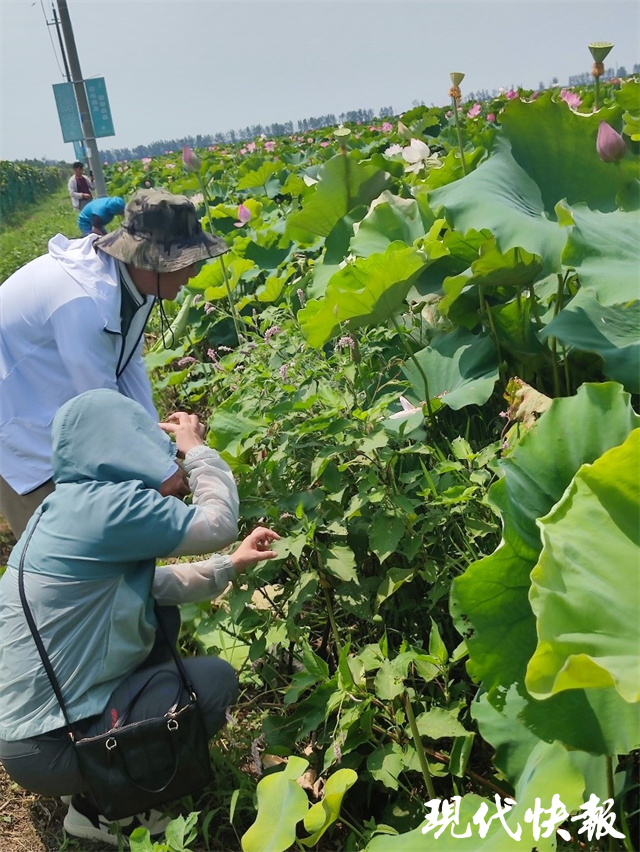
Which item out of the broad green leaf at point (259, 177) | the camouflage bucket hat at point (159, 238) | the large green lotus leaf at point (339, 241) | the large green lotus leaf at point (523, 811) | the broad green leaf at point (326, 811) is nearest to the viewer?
the large green lotus leaf at point (523, 811)

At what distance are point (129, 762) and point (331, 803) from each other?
2.05 ft

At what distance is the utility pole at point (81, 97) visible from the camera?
7.85 m

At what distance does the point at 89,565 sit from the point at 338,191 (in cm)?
205

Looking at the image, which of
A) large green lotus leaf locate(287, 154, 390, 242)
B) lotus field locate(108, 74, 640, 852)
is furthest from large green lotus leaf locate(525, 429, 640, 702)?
large green lotus leaf locate(287, 154, 390, 242)

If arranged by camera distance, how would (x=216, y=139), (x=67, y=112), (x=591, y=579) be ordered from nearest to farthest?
(x=591, y=579), (x=67, y=112), (x=216, y=139)

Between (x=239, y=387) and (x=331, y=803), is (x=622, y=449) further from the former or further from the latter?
(x=239, y=387)

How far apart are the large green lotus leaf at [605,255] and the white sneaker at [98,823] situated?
4.68ft

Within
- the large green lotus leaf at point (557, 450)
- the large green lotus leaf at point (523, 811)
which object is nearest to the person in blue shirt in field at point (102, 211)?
the large green lotus leaf at point (557, 450)

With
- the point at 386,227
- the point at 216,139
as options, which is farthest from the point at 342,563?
the point at 216,139

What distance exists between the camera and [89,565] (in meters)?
1.66

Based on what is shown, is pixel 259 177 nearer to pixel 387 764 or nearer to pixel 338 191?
pixel 338 191

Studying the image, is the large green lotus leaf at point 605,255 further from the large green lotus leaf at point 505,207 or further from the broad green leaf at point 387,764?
the broad green leaf at point 387,764

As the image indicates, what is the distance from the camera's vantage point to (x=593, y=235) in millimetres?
1750

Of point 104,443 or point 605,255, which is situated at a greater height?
point 605,255
